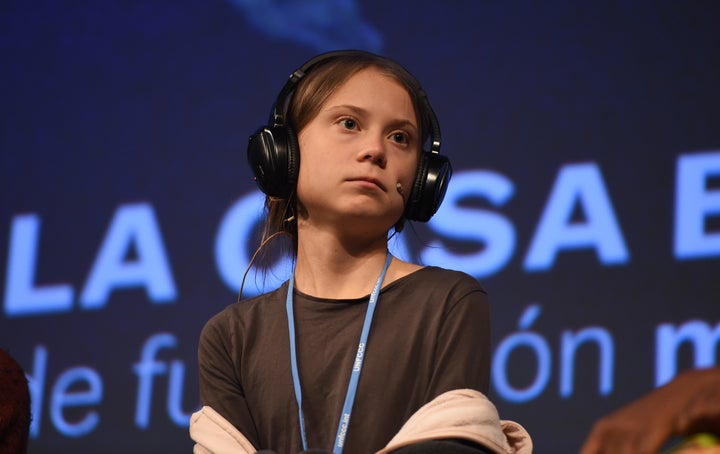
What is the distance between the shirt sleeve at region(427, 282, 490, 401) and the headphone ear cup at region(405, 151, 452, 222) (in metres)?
0.19

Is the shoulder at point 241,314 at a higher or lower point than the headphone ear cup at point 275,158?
lower

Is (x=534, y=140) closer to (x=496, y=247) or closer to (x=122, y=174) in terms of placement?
(x=496, y=247)

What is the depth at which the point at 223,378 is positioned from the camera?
1747 millimetres

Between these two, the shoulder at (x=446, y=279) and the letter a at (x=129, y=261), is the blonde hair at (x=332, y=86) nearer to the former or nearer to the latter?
the shoulder at (x=446, y=279)

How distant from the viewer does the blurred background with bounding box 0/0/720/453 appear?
2.82 m

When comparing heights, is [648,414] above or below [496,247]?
below

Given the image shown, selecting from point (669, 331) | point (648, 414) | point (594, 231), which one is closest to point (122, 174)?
point (594, 231)

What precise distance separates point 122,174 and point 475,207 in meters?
1.24

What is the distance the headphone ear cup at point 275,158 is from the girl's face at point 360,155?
2 cm

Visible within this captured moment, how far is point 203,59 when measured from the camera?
3453 mm

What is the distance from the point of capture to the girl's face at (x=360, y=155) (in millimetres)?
1736

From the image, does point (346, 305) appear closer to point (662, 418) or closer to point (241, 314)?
point (241, 314)

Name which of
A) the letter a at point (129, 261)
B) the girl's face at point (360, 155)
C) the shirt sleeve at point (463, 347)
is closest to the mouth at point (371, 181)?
the girl's face at point (360, 155)

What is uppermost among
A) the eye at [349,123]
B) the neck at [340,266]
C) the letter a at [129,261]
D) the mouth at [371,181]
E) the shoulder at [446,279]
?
the letter a at [129,261]
